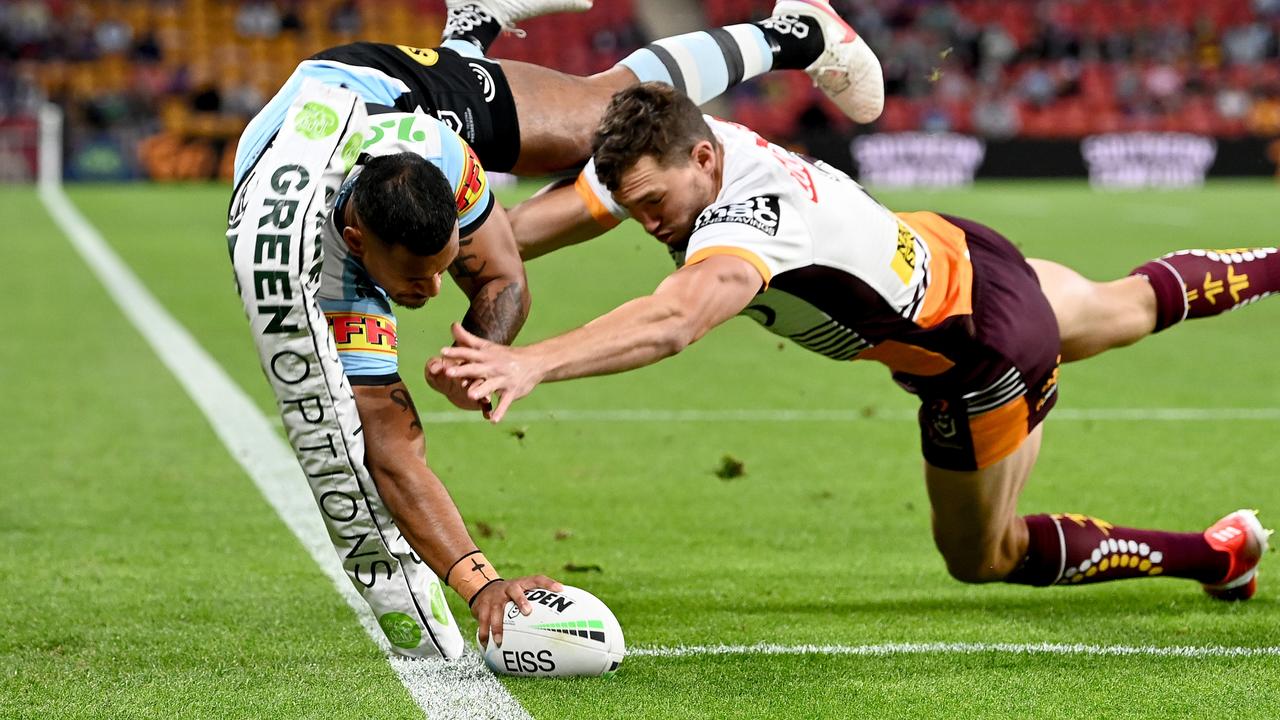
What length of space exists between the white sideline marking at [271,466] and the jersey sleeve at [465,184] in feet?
3.71

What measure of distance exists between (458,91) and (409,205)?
1.18 meters

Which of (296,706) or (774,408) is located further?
(774,408)

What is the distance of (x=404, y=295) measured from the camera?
4.23 metres

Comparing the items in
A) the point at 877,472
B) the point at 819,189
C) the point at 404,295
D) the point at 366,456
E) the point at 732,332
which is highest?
the point at 819,189

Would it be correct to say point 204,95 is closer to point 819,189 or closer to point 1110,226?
point 1110,226

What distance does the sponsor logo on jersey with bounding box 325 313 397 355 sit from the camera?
4.64 m

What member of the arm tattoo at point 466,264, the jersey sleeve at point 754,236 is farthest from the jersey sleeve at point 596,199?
the jersey sleeve at point 754,236

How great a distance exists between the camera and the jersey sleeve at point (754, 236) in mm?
3982

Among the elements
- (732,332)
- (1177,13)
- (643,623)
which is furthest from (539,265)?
(1177,13)

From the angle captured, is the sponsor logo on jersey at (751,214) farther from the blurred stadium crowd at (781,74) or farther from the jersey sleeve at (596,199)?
the blurred stadium crowd at (781,74)

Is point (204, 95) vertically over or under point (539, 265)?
under

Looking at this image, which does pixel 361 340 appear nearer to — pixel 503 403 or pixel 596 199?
pixel 596 199

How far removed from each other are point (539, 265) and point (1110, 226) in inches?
289

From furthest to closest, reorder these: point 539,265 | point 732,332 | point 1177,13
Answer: point 1177,13 → point 539,265 → point 732,332
